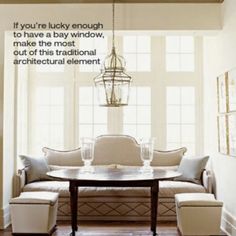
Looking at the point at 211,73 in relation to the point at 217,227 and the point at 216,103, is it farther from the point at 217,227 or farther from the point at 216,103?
the point at 217,227

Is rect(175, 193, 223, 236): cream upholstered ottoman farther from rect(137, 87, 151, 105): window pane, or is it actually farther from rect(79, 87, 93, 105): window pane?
rect(79, 87, 93, 105): window pane

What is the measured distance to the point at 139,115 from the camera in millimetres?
6648

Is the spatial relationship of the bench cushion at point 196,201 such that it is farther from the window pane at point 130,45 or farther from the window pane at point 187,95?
the window pane at point 130,45

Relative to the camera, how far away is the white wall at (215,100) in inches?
177

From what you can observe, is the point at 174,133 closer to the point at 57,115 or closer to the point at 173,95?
the point at 173,95

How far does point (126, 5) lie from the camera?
4.98 metres

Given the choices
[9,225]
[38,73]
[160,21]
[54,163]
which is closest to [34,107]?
[38,73]

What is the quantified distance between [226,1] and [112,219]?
3212mm

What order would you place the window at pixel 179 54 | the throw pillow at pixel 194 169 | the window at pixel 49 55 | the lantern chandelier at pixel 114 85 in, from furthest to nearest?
1. the window at pixel 179 54
2. the window at pixel 49 55
3. the throw pillow at pixel 194 169
4. the lantern chandelier at pixel 114 85

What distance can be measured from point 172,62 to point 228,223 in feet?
9.92

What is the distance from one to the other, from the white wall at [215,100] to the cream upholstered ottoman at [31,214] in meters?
2.11

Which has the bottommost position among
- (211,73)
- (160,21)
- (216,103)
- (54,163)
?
(54,163)

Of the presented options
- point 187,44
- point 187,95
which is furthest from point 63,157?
point 187,44

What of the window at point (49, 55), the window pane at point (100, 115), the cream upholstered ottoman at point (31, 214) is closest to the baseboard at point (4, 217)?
the cream upholstered ottoman at point (31, 214)
